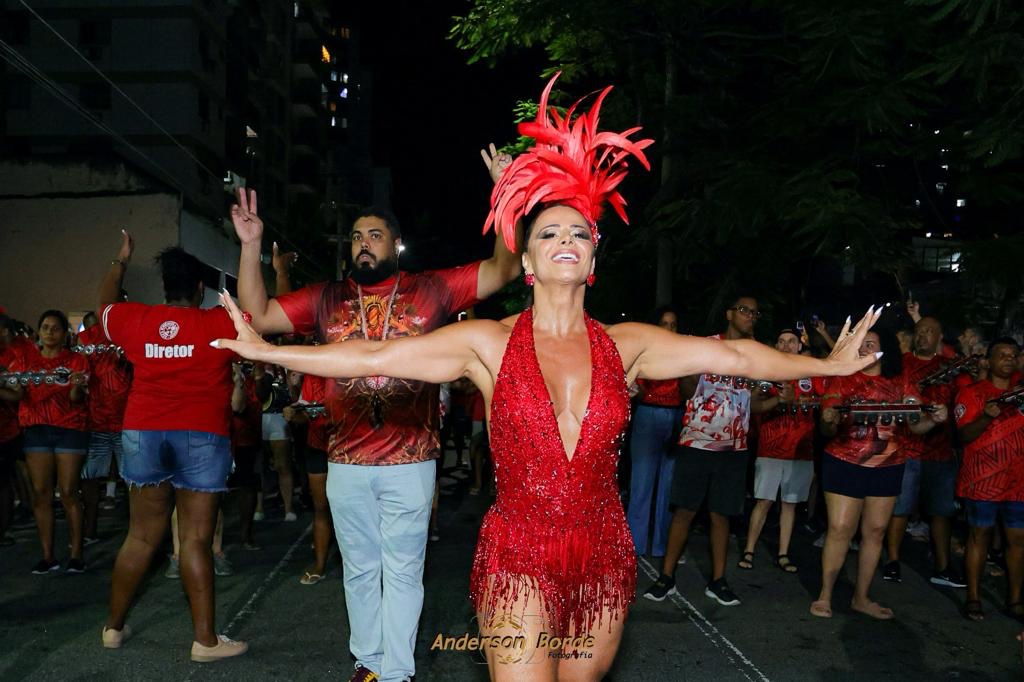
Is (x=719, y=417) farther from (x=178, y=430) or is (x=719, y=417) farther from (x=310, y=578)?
(x=178, y=430)

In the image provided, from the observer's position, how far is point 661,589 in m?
6.94

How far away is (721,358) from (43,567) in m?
6.62

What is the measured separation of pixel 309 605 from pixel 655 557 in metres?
3.43

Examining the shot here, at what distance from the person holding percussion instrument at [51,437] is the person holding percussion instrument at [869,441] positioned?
→ 19.9 ft

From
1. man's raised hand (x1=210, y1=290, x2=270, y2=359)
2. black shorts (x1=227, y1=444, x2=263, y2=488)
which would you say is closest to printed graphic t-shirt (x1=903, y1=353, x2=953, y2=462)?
black shorts (x1=227, y1=444, x2=263, y2=488)

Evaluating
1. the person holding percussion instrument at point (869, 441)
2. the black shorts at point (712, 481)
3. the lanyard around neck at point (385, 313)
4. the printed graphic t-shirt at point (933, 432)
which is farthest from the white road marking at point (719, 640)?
the lanyard around neck at point (385, 313)

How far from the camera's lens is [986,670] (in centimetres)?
552

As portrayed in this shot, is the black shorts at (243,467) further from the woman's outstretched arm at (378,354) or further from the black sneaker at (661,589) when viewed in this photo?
the woman's outstretched arm at (378,354)

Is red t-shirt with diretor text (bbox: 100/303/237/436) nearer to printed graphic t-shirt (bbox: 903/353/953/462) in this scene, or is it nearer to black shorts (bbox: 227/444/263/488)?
black shorts (bbox: 227/444/263/488)

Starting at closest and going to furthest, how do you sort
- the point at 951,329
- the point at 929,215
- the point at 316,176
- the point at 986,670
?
the point at 986,670
the point at 951,329
the point at 929,215
the point at 316,176

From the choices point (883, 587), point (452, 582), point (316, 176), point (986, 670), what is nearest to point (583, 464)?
point (986, 670)

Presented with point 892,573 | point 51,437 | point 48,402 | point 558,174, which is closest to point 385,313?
point 558,174

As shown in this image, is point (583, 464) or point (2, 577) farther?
point (2, 577)

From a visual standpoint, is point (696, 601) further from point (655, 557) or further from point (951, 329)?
point (951, 329)
